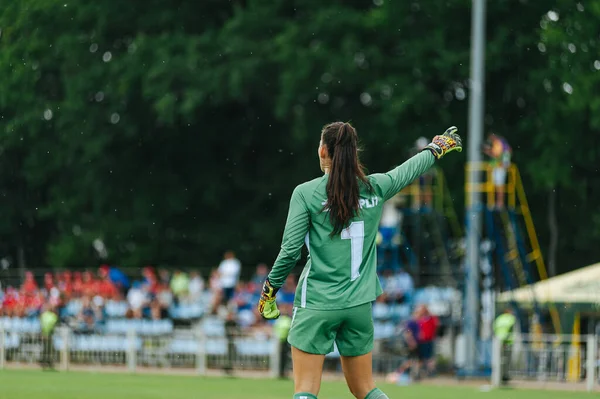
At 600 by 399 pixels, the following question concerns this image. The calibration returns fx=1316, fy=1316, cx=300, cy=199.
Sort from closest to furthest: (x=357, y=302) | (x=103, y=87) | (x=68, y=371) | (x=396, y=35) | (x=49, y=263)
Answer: (x=357, y=302) → (x=68, y=371) → (x=396, y=35) → (x=103, y=87) → (x=49, y=263)

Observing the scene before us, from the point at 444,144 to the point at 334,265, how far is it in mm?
1162

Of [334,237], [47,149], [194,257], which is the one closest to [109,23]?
[47,149]

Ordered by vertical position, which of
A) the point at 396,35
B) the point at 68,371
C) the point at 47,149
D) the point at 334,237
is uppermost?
the point at 396,35

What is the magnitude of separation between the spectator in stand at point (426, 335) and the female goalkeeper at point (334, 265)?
1629cm

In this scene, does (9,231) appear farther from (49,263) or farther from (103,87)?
(103,87)

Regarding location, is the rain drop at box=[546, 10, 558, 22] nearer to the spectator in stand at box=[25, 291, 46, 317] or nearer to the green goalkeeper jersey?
the spectator in stand at box=[25, 291, 46, 317]

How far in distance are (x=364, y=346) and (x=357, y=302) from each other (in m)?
0.26

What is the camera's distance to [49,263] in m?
39.9

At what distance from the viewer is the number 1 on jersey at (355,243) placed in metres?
7.44

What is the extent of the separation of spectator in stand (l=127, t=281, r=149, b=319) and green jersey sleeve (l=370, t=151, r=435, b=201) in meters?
20.3

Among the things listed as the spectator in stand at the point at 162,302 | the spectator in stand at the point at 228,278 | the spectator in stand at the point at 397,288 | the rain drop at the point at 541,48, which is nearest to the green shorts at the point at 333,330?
the spectator in stand at the point at 397,288

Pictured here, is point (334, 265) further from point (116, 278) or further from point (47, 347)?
point (116, 278)

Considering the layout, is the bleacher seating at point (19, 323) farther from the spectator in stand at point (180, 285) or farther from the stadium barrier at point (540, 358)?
the stadium barrier at point (540, 358)

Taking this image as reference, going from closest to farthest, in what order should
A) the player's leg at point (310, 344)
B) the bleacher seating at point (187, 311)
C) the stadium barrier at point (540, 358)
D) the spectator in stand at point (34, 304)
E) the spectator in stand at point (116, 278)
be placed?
1. the player's leg at point (310, 344)
2. the stadium barrier at point (540, 358)
3. the bleacher seating at point (187, 311)
4. the spectator in stand at point (34, 304)
5. the spectator in stand at point (116, 278)
